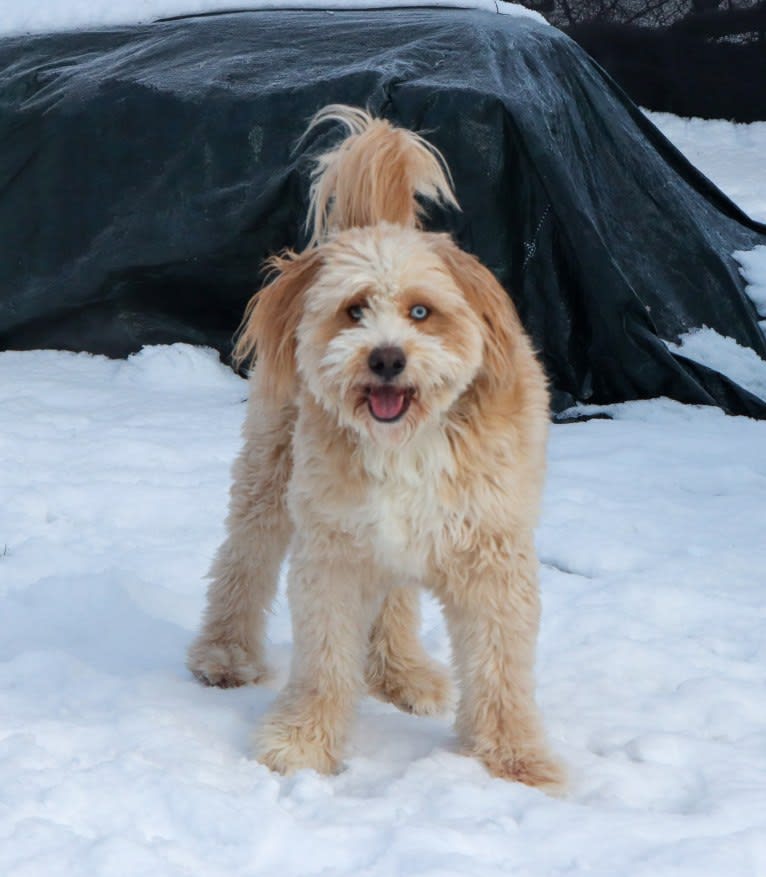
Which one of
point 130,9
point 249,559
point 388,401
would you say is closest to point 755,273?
point 130,9

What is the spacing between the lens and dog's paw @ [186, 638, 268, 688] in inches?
147

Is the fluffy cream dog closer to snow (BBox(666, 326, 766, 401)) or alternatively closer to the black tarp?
the black tarp

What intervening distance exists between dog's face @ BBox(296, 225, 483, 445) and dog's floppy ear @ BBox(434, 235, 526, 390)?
0.03 m

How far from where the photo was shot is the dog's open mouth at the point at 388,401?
2.89 metres

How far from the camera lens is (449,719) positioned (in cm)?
367

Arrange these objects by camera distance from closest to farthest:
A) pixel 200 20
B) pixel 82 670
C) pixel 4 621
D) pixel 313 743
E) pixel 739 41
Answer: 1. pixel 313 743
2. pixel 82 670
3. pixel 4 621
4. pixel 200 20
5. pixel 739 41

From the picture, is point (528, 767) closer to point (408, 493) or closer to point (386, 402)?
point (408, 493)

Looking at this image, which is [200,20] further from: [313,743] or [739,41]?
[739,41]

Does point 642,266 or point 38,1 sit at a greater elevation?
point 38,1

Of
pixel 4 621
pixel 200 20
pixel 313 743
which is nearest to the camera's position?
pixel 313 743

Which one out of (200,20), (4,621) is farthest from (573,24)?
(4,621)

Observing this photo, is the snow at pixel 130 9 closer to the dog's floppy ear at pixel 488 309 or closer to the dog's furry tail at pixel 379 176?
the dog's furry tail at pixel 379 176

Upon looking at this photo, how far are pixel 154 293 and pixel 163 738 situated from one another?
13.3 feet

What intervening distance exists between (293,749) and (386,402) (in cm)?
89
